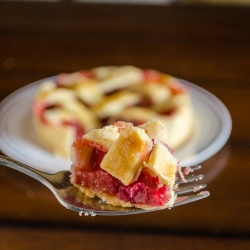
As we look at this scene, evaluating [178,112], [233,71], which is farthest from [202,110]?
[233,71]

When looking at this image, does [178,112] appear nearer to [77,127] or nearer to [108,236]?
[77,127]

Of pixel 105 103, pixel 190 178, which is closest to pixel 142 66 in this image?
pixel 105 103

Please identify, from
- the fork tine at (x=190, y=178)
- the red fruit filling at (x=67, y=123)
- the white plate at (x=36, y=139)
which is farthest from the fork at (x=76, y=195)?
the red fruit filling at (x=67, y=123)

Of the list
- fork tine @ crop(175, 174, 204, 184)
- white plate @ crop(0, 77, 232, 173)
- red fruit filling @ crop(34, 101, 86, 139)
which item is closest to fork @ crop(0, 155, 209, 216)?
fork tine @ crop(175, 174, 204, 184)

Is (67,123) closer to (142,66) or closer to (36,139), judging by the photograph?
(36,139)

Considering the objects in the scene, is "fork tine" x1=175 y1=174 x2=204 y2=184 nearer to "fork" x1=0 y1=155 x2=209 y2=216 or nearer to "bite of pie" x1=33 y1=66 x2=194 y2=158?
"fork" x1=0 y1=155 x2=209 y2=216

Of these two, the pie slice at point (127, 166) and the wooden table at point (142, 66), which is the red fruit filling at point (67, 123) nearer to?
the wooden table at point (142, 66)
